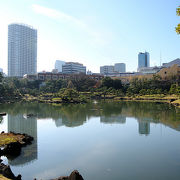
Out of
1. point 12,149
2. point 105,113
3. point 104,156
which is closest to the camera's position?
point 104,156

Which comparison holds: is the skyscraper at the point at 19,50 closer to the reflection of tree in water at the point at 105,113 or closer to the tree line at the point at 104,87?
the tree line at the point at 104,87

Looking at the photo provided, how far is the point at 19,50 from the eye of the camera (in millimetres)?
122000

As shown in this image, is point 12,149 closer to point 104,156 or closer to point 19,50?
point 104,156

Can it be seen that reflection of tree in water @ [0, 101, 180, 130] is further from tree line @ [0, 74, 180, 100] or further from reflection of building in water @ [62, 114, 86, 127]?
tree line @ [0, 74, 180, 100]

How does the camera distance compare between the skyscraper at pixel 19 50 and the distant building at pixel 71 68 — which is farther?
the skyscraper at pixel 19 50

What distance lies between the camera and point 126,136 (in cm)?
1542

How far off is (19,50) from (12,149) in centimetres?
11939

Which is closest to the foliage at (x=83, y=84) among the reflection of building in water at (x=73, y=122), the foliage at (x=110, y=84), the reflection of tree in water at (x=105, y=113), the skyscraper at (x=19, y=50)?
the foliage at (x=110, y=84)

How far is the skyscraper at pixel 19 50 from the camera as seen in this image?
398ft

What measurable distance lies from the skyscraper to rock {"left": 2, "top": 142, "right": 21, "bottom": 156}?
117m

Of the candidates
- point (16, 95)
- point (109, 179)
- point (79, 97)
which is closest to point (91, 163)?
point (109, 179)

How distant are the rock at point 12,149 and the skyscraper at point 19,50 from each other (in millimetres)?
116516

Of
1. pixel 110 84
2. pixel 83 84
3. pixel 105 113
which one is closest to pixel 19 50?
pixel 83 84

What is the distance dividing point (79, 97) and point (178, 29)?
3940 cm
